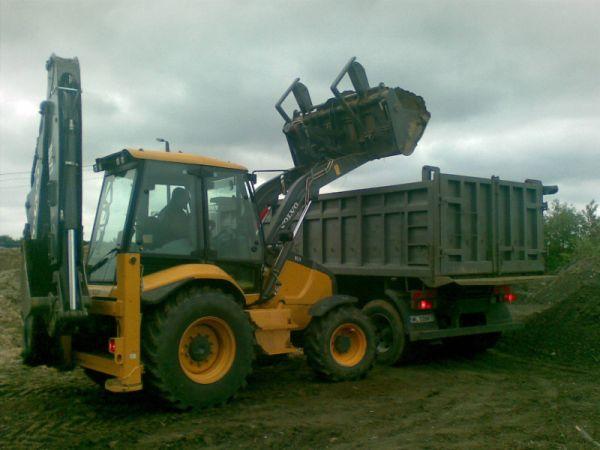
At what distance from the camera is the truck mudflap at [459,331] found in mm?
8617

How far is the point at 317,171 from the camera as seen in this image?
879 centimetres

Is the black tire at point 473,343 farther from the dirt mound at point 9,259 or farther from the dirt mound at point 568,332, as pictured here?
the dirt mound at point 9,259

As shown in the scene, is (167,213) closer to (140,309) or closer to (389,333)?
(140,309)

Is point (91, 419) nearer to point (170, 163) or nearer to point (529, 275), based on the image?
point (170, 163)

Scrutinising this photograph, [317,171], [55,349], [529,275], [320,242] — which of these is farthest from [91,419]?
[529,275]

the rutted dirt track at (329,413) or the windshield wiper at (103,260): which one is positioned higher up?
the windshield wiper at (103,260)

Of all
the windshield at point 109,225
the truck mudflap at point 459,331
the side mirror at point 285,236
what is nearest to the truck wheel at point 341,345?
the truck mudflap at point 459,331

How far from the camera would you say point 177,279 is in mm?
6172

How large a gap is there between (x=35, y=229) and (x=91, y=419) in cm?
196

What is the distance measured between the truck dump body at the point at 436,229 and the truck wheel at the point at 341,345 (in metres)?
1.17

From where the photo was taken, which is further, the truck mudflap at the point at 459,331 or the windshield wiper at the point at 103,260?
the truck mudflap at the point at 459,331

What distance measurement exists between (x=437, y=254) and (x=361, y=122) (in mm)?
2123

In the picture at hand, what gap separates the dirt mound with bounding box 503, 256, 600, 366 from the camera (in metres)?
9.61

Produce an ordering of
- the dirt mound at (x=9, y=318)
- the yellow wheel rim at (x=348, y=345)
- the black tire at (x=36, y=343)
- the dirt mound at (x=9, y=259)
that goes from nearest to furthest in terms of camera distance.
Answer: the black tire at (x=36, y=343) → the yellow wheel rim at (x=348, y=345) → the dirt mound at (x=9, y=318) → the dirt mound at (x=9, y=259)
